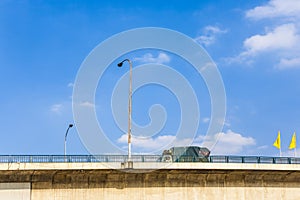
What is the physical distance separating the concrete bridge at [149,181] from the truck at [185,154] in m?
1.07

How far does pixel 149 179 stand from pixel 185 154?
6301 millimetres

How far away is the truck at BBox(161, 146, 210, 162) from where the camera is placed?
1637 inches

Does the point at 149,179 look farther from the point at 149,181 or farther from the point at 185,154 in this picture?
the point at 185,154

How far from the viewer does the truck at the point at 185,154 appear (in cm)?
4158

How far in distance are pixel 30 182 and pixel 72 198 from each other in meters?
3.49

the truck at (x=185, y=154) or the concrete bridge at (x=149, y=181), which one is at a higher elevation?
the truck at (x=185, y=154)

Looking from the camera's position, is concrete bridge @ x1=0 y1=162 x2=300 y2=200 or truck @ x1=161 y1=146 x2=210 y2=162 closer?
concrete bridge @ x1=0 y1=162 x2=300 y2=200

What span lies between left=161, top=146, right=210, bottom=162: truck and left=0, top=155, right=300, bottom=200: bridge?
0.97 meters

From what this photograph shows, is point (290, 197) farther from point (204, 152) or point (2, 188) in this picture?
point (2, 188)

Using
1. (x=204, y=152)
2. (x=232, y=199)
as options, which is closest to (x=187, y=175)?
(x=232, y=199)

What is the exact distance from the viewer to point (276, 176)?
44062 millimetres

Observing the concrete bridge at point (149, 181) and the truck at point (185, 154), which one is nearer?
the concrete bridge at point (149, 181)

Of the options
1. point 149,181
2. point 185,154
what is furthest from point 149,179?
point 185,154

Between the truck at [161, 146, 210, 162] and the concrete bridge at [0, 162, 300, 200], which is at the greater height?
the truck at [161, 146, 210, 162]
